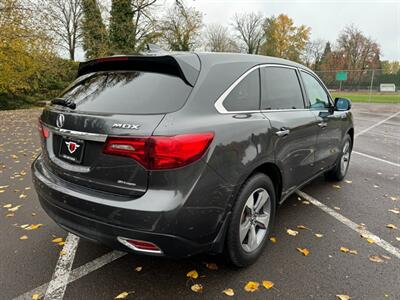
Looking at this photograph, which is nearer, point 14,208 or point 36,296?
point 36,296

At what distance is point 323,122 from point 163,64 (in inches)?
92.5

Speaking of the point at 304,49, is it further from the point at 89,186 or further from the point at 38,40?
the point at 89,186

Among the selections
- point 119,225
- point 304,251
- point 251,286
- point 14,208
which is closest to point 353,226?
point 304,251

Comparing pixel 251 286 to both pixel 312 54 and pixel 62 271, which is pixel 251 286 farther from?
pixel 312 54

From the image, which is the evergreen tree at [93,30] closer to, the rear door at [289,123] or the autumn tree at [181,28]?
the autumn tree at [181,28]

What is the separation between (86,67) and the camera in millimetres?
2820

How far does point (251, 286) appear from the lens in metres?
2.42

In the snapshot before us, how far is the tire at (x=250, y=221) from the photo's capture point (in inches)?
93.4

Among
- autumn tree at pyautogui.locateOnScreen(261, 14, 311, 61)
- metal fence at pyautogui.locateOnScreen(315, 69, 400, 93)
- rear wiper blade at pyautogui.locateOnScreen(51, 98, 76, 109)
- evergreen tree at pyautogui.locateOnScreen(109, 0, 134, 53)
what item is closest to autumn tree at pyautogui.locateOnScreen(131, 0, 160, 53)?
evergreen tree at pyautogui.locateOnScreen(109, 0, 134, 53)

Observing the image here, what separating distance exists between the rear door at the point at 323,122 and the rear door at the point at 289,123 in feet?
0.63

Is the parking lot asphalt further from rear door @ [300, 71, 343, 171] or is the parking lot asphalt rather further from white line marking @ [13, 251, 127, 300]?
rear door @ [300, 71, 343, 171]

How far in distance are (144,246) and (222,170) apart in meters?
0.73

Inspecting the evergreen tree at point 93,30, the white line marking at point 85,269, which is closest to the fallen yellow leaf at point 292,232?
the white line marking at point 85,269

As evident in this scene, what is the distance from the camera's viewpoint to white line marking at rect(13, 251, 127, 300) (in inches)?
92.0
